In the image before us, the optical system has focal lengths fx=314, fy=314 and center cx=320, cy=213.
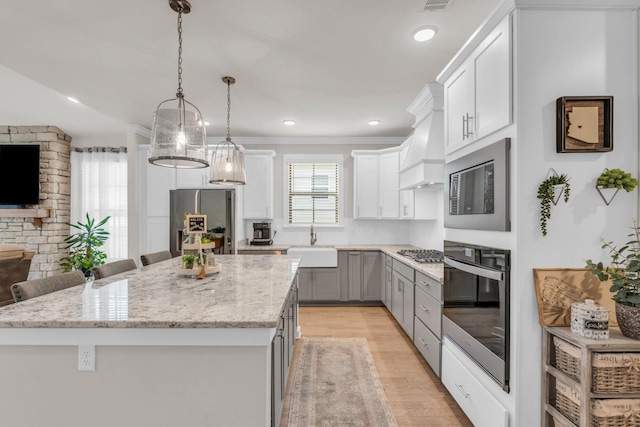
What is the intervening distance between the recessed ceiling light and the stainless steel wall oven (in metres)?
1.56

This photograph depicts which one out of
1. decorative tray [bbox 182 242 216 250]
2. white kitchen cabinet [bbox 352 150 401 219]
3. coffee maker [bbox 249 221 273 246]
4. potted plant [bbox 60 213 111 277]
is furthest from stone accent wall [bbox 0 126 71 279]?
white kitchen cabinet [bbox 352 150 401 219]

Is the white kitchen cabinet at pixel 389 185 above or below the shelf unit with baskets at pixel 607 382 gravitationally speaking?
above

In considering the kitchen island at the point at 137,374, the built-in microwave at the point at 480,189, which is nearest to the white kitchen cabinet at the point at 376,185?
the built-in microwave at the point at 480,189

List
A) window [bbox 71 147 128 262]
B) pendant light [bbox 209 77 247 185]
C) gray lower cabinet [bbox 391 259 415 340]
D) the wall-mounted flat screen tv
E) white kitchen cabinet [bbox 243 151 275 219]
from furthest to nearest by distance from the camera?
window [bbox 71 147 128 262], the wall-mounted flat screen tv, white kitchen cabinet [bbox 243 151 275 219], gray lower cabinet [bbox 391 259 415 340], pendant light [bbox 209 77 247 185]

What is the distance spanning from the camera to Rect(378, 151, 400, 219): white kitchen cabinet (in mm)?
4844

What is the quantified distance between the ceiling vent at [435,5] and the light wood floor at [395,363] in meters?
2.75

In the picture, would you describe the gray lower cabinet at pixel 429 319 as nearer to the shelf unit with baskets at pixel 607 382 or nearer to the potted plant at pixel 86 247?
the shelf unit with baskets at pixel 607 382

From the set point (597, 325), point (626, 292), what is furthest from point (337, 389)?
point (626, 292)

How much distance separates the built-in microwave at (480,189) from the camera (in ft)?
5.30

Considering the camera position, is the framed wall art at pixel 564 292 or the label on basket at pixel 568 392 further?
the framed wall art at pixel 564 292

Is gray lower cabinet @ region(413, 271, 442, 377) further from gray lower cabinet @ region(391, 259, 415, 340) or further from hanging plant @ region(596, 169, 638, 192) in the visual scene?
hanging plant @ region(596, 169, 638, 192)

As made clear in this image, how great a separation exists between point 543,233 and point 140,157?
5.20 meters

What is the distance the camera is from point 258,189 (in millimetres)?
5016

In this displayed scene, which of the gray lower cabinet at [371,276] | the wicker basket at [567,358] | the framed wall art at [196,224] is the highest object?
the framed wall art at [196,224]
